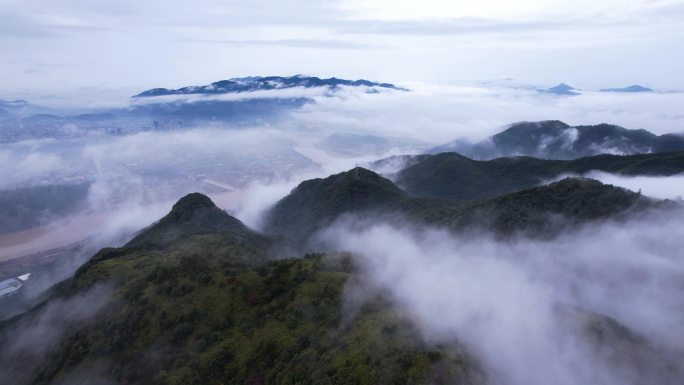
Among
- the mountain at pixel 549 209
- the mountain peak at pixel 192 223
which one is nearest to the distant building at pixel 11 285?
the mountain peak at pixel 192 223

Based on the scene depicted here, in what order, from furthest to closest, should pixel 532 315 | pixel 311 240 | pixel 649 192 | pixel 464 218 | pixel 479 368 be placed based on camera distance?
pixel 311 240, pixel 649 192, pixel 464 218, pixel 532 315, pixel 479 368

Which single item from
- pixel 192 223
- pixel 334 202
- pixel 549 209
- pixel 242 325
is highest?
pixel 549 209

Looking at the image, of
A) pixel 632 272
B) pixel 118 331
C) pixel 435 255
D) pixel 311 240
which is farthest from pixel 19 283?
pixel 632 272

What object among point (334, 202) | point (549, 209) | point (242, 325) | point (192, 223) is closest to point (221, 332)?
point (242, 325)

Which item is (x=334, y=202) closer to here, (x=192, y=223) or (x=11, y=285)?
(x=192, y=223)

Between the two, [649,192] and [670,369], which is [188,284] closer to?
[670,369]

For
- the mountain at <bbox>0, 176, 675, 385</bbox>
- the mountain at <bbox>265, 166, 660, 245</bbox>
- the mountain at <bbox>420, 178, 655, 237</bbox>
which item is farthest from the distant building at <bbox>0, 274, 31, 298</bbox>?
the mountain at <bbox>420, 178, 655, 237</bbox>
